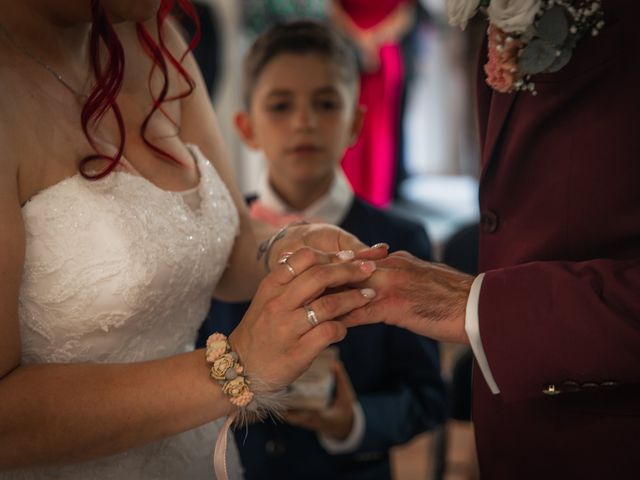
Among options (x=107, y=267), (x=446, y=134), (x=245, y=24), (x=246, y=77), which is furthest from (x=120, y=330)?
(x=446, y=134)

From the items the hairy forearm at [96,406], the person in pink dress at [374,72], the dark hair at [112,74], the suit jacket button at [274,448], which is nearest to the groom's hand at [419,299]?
the hairy forearm at [96,406]

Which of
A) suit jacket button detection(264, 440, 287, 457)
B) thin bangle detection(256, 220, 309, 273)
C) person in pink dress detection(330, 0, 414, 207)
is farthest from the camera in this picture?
person in pink dress detection(330, 0, 414, 207)

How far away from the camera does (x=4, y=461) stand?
118cm

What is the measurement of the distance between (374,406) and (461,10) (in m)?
1.15

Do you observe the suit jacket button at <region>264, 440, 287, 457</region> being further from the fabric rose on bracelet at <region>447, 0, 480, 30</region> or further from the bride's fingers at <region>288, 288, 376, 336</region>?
the fabric rose on bracelet at <region>447, 0, 480, 30</region>

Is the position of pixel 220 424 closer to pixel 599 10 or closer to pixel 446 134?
pixel 599 10

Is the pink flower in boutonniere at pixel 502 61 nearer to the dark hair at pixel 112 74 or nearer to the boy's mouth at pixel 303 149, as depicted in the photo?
the dark hair at pixel 112 74

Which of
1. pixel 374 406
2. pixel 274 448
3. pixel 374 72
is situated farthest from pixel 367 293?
pixel 374 72

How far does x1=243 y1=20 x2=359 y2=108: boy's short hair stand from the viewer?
2328 mm

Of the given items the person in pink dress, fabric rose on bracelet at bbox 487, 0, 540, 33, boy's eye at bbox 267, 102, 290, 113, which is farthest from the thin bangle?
the person in pink dress

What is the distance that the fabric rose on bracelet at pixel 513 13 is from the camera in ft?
3.76

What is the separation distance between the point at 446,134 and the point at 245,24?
7.83ft

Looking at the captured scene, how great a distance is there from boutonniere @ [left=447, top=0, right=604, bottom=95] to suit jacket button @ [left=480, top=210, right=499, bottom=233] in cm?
21

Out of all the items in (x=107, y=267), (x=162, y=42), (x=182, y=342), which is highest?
(x=162, y=42)
